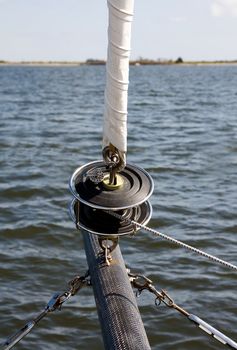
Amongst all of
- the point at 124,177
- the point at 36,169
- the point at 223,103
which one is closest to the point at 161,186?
the point at 36,169

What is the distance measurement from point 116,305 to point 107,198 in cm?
80

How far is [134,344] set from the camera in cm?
388

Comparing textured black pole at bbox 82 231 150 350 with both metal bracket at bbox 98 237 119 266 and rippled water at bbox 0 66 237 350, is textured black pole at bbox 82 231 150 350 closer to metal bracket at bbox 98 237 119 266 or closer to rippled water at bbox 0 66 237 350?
metal bracket at bbox 98 237 119 266

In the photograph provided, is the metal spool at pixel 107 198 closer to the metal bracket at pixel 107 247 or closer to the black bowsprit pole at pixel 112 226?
the black bowsprit pole at pixel 112 226

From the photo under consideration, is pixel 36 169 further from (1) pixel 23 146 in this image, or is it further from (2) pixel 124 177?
(2) pixel 124 177

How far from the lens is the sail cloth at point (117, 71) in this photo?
3.69 meters

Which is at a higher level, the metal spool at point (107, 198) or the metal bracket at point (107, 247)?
the metal spool at point (107, 198)

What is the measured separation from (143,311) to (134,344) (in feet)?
11.9

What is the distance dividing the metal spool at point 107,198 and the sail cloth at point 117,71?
0.33 metres

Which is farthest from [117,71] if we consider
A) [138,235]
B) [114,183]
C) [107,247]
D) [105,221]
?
[138,235]

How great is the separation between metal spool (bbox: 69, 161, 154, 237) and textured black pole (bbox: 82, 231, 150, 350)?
1.29 ft

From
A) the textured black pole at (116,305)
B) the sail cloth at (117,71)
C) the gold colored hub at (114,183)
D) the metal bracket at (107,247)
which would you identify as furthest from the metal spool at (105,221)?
the sail cloth at (117,71)

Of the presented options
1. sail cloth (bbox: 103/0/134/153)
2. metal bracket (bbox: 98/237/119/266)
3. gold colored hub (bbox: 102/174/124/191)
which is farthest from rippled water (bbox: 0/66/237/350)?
sail cloth (bbox: 103/0/134/153)

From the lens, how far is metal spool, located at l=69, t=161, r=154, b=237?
13.8ft
